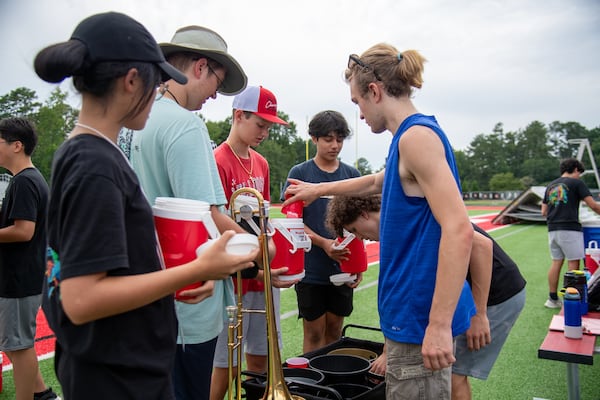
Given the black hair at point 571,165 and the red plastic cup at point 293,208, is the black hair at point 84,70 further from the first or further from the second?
the black hair at point 571,165

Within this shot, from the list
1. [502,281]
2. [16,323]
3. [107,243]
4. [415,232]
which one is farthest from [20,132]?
[502,281]

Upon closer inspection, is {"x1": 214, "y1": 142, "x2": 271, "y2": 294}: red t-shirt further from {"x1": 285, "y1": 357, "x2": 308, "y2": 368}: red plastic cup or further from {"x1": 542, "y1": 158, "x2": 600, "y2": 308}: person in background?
{"x1": 542, "y1": 158, "x2": 600, "y2": 308}: person in background

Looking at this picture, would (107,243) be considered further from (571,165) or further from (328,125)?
(571,165)

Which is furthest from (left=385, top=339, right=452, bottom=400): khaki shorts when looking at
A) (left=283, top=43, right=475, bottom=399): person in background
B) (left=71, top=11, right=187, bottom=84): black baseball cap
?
(left=71, top=11, right=187, bottom=84): black baseball cap

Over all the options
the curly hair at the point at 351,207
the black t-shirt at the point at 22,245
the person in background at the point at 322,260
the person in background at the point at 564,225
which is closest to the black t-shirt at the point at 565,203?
the person in background at the point at 564,225

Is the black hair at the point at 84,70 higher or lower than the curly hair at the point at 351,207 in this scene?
higher

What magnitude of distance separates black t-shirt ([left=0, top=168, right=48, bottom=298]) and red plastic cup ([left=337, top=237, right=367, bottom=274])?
7.99 feet

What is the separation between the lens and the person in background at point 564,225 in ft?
25.3

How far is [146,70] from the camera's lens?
1.40m

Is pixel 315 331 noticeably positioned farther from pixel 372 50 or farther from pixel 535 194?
pixel 535 194

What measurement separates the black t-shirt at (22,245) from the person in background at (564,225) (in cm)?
725

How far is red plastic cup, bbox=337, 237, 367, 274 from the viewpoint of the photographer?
157 inches

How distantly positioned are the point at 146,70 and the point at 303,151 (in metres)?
85.5

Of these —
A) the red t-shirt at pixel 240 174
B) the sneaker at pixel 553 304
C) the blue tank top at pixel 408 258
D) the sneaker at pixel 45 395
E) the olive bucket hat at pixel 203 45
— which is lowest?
the sneaker at pixel 553 304
